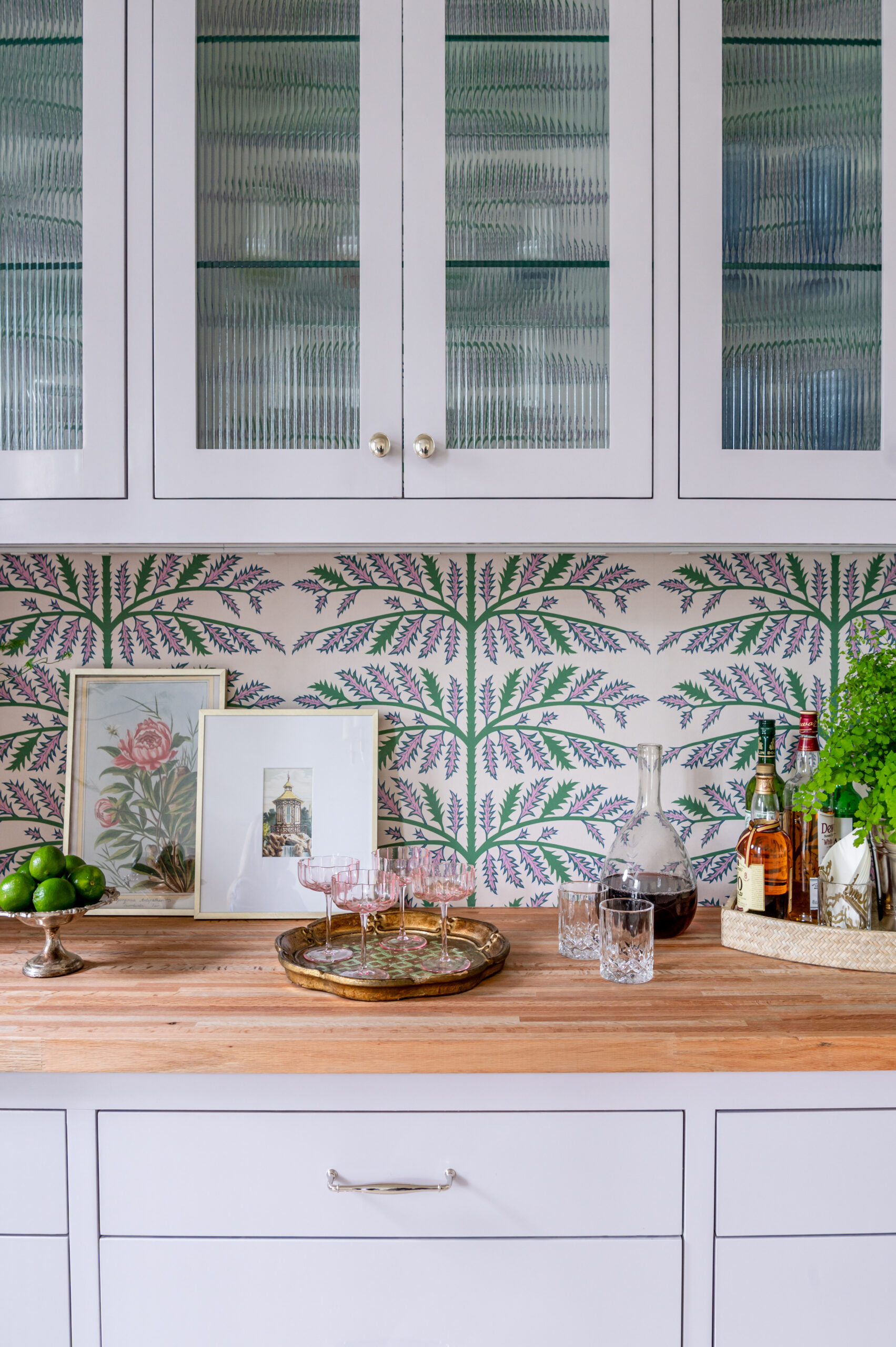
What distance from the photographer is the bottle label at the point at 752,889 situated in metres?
1.44

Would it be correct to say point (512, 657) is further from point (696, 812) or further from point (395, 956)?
point (395, 956)

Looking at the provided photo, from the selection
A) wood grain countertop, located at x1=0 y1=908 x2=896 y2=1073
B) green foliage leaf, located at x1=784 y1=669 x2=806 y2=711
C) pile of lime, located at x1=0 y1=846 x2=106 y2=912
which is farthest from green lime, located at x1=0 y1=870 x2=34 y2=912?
green foliage leaf, located at x1=784 y1=669 x2=806 y2=711

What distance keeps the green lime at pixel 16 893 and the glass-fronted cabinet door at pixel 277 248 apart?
1.91ft

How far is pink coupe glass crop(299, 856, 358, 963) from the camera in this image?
53.1 inches

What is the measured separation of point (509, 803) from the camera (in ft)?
5.49

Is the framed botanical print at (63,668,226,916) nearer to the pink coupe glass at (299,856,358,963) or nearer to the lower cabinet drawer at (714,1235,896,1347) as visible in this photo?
the pink coupe glass at (299,856,358,963)

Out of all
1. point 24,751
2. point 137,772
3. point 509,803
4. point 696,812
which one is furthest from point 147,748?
point 696,812

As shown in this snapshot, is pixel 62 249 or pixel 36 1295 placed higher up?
pixel 62 249

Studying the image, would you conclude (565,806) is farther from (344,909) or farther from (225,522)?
(225,522)

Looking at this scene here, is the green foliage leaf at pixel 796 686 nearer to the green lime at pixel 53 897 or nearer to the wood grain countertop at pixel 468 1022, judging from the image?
the wood grain countertop at pixel 468 1022

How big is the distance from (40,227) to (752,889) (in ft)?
4.73

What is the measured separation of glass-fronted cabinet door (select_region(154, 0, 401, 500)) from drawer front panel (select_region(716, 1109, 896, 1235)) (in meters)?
0.95

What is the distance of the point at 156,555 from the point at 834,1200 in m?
1.44

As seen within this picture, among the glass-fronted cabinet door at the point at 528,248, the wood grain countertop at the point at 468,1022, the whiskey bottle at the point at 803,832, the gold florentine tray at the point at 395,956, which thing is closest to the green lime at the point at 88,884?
the wood grain countertop at the point at 468,1022
